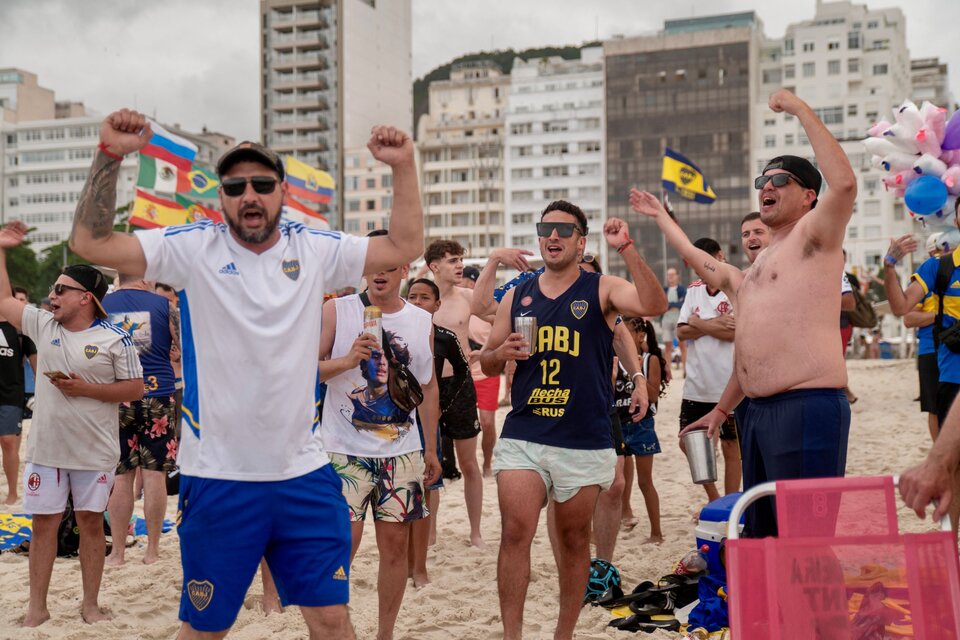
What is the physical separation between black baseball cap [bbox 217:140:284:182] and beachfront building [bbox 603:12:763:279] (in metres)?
88.7

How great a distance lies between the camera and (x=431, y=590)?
21.5 ft

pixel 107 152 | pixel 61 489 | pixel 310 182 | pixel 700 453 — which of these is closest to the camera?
pixel 107 152

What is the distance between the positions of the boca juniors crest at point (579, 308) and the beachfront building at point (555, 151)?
3585 inches

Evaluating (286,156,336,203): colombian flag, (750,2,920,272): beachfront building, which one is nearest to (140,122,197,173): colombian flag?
(286,156,336,203): colombian flag

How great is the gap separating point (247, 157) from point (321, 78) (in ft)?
338

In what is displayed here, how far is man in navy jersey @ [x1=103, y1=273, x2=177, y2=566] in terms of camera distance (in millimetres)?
7070

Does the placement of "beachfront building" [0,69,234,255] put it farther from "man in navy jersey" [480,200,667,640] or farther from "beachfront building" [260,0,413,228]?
"man in navy jersey" [480,200,667,640]

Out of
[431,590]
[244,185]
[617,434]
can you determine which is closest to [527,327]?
[244,185]

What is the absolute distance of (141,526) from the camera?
28.3 feet

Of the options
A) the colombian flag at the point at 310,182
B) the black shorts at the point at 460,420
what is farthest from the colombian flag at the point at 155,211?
the black shorts at the point at 460,420

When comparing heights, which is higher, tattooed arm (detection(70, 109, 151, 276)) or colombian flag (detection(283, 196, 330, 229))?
colombian flag (detection(283, 196, 330, 229))

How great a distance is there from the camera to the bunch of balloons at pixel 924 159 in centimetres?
702

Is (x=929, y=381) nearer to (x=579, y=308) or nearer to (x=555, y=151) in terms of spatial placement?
(x=579, y=308)

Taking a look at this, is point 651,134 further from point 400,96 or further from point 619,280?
point 619,280
